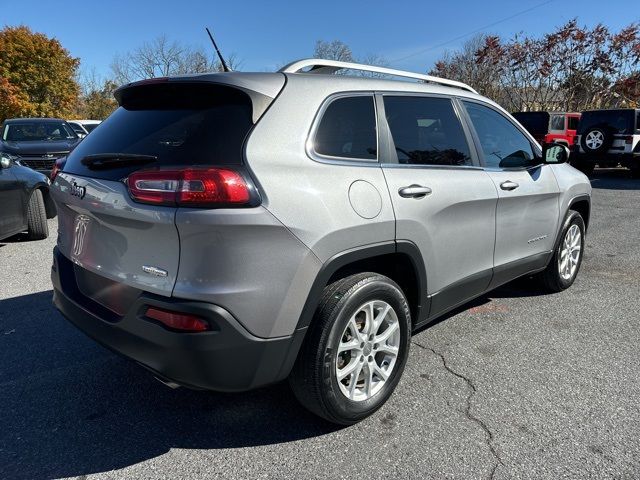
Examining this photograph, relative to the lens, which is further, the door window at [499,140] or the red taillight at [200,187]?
the door window at [499,140]

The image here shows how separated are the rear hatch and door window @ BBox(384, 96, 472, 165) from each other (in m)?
1.00

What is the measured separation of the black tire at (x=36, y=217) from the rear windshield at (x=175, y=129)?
4278 mm

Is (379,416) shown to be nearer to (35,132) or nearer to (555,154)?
(555,154)

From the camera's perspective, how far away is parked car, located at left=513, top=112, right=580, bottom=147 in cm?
1725

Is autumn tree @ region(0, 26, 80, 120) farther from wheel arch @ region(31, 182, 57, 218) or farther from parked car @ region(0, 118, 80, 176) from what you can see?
wheel arch @ region(31, 182, 57, 218)

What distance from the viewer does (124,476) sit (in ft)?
7.30

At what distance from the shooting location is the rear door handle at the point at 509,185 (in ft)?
11.5

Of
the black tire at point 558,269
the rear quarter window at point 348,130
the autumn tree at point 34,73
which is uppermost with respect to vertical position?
the autumn tree at point 34,73

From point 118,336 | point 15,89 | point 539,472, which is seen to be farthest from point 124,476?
point 15,89

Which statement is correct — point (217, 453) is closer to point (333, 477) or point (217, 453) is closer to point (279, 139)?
point (333, 477)

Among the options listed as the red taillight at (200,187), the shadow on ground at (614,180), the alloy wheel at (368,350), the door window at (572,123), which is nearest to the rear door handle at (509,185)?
the alloy wheel at (368,350)

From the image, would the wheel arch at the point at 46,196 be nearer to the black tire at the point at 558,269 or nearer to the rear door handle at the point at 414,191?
the rear door handle at the point at 414,191

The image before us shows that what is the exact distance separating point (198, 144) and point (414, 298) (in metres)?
1.55

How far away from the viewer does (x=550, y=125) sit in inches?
766
